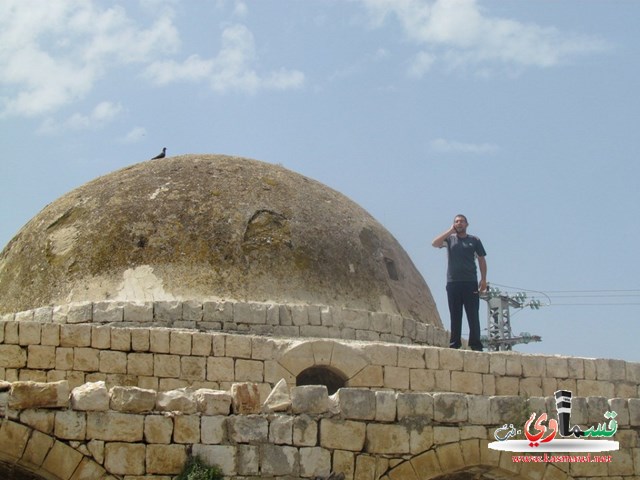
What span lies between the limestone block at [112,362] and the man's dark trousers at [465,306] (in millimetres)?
4518

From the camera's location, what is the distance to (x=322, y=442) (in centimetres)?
921

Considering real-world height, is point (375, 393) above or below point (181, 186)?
below

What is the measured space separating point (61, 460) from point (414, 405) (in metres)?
3.23

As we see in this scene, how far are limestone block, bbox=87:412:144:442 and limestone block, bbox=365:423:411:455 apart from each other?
82.0 inches

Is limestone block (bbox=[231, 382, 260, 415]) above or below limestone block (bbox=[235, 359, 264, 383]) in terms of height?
below

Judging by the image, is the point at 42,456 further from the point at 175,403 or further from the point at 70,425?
the point at 175,403

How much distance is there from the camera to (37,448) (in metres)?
8.49

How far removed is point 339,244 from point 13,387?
23.9 feet

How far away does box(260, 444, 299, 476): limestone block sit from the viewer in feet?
29.6

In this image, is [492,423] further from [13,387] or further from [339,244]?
[339,244]

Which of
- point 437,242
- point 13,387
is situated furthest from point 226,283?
point 13,387

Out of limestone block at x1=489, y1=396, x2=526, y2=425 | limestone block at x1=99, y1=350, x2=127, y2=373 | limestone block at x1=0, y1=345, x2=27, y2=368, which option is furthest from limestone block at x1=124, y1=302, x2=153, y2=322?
limestone block at x1=489, y1=396, x2=526, y2=425

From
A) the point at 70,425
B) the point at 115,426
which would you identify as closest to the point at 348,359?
Answer: the point at 115,426

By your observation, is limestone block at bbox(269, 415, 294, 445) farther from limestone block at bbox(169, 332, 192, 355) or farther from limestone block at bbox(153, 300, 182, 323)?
limestone block at bbox(153, 300, 182, 323)
